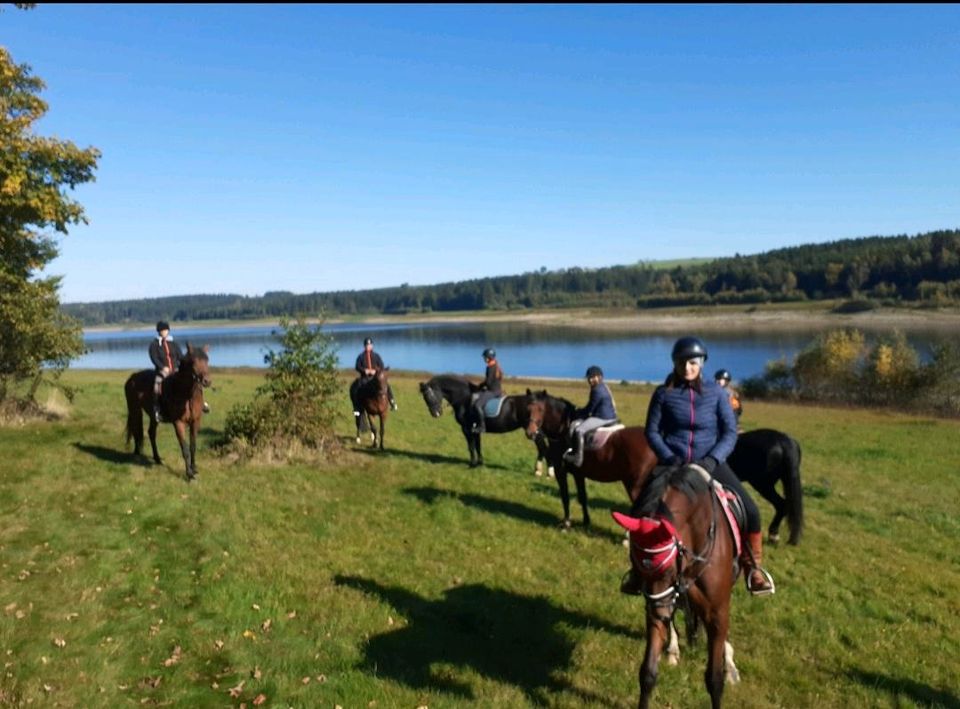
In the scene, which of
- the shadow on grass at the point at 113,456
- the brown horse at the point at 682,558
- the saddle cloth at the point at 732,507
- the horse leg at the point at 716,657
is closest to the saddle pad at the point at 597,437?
the saddle cloth at the point at 732,507

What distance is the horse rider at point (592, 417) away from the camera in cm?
1078

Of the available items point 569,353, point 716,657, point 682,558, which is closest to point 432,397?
point 716,657

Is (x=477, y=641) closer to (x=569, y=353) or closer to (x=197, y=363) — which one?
(x=197, y=363)

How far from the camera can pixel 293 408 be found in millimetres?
14594

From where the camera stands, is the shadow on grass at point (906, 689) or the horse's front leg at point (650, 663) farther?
the shadow on grass at point (906, 689)

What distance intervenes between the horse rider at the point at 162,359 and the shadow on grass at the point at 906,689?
44.0 feet

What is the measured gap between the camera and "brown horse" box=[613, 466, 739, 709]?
4676 mm

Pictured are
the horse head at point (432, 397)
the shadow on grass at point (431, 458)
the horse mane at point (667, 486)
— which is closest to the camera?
the horse mane at point (667, 486)

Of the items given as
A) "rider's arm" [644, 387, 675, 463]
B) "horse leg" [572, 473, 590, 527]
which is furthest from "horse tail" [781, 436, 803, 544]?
"rider's arm" [644, 387, 675, 463]

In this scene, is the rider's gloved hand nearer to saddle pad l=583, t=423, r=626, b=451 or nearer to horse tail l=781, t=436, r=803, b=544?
saddle pad l=583, t=423, r=626, b=451

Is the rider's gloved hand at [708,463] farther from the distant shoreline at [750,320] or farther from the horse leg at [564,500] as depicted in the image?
the distant shoreline at [750,320]

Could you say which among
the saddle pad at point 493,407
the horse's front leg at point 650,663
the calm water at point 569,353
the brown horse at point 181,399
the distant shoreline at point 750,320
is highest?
the brown horse at point 181,399

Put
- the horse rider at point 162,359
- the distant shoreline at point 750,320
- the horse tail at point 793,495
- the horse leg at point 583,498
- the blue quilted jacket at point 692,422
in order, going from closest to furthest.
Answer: the blue quilted jacket at point 692,422 < the horse tail at point 793,495 < the horse leg at point 583,498 < the horse rider at point 162,359 < the distant shoreline at point 750,320

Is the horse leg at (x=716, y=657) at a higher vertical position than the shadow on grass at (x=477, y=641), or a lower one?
higher
